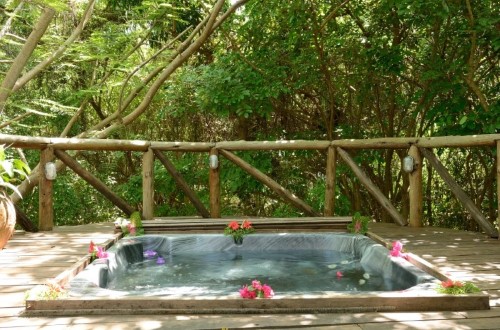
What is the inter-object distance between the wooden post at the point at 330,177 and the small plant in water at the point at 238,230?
41.0 inches

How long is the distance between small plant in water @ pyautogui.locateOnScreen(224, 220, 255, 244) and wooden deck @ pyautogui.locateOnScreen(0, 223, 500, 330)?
1137mm

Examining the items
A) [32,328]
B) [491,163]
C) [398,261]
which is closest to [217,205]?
[398,261]

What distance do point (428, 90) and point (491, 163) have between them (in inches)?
72.4

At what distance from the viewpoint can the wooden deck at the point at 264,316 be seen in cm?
210

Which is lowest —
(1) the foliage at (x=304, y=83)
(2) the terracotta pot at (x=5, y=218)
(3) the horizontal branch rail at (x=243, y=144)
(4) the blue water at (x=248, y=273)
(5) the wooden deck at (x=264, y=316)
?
(4) the blue water at (x=248, y=273)

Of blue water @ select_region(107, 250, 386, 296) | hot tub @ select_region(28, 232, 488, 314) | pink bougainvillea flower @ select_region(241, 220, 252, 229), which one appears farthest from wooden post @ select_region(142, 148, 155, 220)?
pink bougainvillea flower @ select_region(241, 220, 252, 229)

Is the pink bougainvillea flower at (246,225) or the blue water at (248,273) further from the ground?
the pink bougainvillea flower at (246,225)

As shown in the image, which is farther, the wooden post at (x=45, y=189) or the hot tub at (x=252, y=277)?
the wooden post at (x=45, y=189)

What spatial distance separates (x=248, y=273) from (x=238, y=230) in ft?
2.23

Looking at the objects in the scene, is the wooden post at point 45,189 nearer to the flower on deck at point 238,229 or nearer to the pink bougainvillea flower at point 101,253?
the pink bougainvillea flower at point 101,253

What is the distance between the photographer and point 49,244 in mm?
4043

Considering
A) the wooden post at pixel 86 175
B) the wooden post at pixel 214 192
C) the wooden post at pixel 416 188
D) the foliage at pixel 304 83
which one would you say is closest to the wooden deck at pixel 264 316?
the wooden post at pixel 416 188

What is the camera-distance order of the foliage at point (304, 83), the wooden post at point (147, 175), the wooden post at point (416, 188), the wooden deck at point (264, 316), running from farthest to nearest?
the foliage at point (304, 83) → the wooden post at point (147, 175) → the wooden post at point (416, 188) → the wooden deck at point (264, 316)

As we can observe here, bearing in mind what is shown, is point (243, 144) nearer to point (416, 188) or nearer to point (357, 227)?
point (357, 227)
